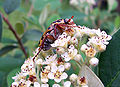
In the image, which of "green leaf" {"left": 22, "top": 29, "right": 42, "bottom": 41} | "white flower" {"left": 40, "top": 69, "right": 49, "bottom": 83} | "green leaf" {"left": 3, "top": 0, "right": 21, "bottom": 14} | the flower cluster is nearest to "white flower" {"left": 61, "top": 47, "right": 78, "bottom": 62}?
the flower cluster

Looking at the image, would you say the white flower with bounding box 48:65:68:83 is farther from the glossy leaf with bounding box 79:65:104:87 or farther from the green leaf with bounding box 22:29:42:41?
the green leaf with bounding box 22:29:42:41

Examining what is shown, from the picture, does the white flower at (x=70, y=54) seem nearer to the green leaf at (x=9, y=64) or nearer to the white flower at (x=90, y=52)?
the white flower at (x=90, y=52)

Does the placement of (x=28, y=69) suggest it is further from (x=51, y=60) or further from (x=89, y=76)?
(x=89, y=76)

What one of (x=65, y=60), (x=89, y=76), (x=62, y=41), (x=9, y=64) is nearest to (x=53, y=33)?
(x=62, y=41)

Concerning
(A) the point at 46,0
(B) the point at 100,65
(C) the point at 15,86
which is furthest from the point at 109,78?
(A) the point at 46,0

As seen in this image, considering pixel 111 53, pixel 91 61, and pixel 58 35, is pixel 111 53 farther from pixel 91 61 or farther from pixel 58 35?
pixel 58 35

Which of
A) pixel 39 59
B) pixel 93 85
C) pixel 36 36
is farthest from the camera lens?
pixel 36 36
